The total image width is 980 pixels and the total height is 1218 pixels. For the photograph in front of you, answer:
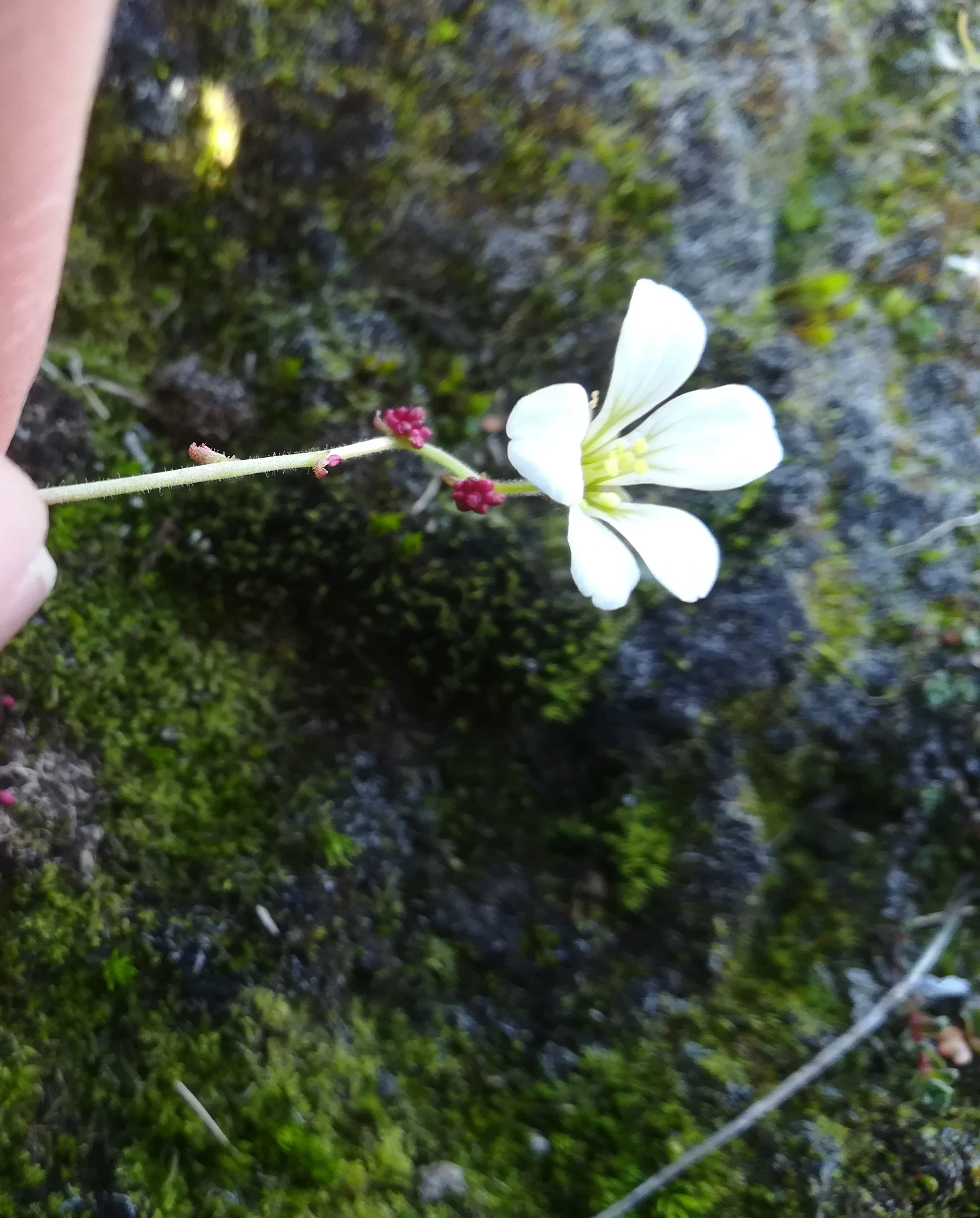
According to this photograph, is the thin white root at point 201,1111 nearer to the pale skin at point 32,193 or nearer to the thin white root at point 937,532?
the pale skin at point 32,193

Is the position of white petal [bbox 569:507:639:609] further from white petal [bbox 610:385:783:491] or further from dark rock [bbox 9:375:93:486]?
dark rock [bbox 9:375:93:486]

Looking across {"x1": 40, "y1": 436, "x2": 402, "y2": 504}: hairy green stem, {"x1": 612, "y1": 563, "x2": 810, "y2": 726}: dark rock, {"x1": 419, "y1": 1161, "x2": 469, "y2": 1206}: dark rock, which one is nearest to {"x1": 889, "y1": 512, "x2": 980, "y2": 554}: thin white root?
{"x1": 612, "y1": 563, "x2": 810, "y2": 726}: dark rock

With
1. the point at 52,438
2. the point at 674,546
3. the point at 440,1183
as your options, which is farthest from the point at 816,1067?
the point at 52,438

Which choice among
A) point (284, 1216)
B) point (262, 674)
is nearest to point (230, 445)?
point (262, 674)

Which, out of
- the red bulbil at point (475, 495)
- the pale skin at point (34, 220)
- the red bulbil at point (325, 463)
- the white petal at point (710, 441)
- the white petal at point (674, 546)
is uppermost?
the pale skin at point (34, 220)

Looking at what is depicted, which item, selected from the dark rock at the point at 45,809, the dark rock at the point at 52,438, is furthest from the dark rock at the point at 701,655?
the dark rock at the point at 52,438

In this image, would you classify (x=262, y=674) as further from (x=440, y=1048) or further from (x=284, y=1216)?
(x=284, y=1216)
